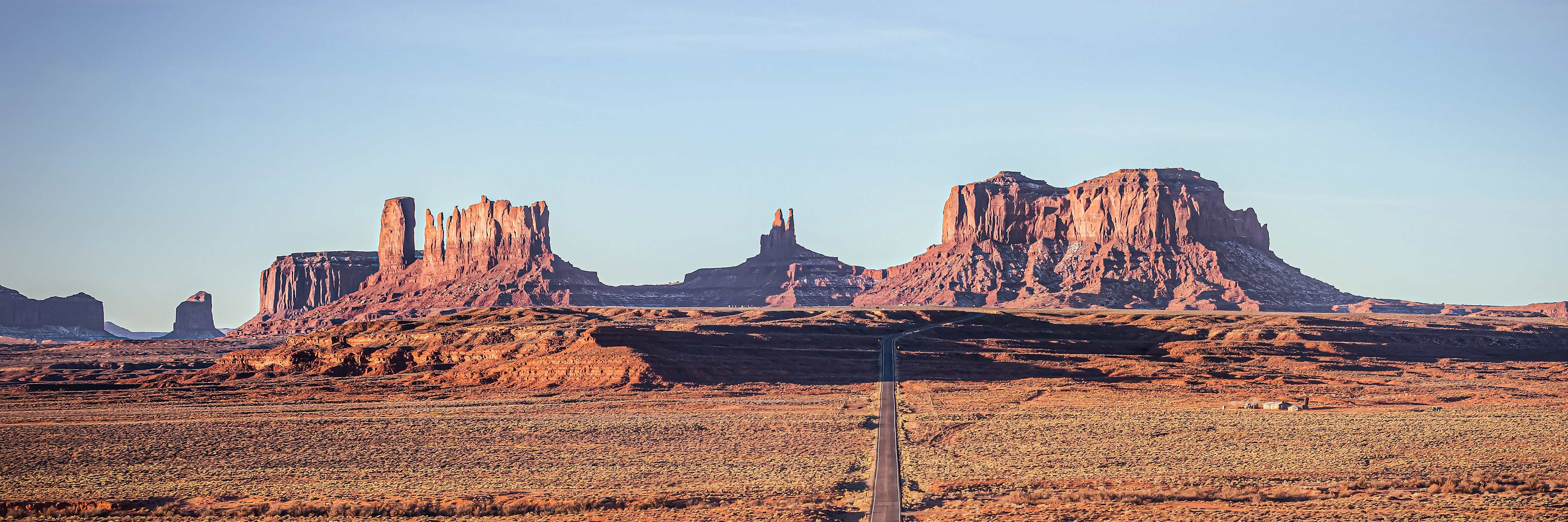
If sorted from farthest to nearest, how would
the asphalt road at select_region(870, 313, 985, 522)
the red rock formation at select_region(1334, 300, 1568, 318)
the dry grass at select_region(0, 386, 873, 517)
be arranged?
the red rock formation at select_region(1334, 300, 1568, 318) < the dry grass at select_region(0, 386, 873, 517) < the asphalt road at select_region(870, 313, 985, 522)

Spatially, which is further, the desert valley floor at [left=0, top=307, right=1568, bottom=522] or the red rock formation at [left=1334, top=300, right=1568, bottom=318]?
the red rock formation at [left=1334, top=300, right=1568, bottom=318]

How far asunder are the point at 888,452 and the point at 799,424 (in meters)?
10.6

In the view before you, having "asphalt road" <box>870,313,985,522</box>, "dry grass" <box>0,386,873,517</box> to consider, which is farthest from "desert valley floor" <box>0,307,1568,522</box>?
"asphalt road" <box>870,313,985,522</box>

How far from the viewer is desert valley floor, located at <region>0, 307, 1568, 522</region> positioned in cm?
4234

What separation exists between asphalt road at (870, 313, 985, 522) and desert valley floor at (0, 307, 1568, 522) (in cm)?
55

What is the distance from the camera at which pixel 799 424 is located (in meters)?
64.0

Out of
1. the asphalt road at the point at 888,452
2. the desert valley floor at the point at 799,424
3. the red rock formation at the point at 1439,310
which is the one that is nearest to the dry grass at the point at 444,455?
the desert valley floor at the point at 799,424

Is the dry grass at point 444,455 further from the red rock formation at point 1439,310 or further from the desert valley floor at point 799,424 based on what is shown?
the red rock formation at point 1439,310

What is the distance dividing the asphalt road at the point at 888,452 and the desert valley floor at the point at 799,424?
551mm

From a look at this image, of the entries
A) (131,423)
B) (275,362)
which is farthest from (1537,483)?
(275,362)

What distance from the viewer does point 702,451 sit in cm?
5469

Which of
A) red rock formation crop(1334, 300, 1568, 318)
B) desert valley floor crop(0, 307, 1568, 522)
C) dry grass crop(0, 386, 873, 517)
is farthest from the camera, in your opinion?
red rock formation crop(1334, 300, 1568, 318)

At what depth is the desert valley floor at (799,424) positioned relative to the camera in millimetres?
42344

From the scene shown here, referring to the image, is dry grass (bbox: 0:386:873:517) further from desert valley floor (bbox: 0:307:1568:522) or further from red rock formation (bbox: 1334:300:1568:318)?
red rock formation (bbox: 1334:300:1568:318)
